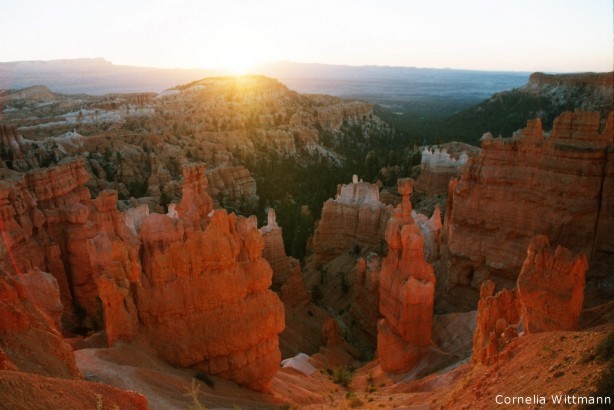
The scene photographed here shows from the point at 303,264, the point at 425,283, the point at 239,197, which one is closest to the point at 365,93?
the point at 239,197

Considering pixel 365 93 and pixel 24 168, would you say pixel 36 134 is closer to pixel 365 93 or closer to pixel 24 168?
pixel 24 168

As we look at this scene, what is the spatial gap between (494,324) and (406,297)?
4.10m

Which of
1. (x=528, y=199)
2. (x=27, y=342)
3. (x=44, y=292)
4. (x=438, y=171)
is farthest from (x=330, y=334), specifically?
(x=438, y=171)

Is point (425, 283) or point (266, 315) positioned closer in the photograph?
point (266, 315)

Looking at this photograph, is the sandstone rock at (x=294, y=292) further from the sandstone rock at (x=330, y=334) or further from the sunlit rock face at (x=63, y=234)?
the sunlit rock face at (x=63, y=234)

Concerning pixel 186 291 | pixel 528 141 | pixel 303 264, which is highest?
pixel 528 141

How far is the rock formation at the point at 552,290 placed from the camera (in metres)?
9.50

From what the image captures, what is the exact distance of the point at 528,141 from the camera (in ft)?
55.9

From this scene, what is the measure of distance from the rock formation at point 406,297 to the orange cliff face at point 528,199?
4178 millimetres

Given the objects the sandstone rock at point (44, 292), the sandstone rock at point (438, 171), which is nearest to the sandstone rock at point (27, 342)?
the sandstone rock at point (44, 292)

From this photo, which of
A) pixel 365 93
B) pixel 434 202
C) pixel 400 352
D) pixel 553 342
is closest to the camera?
pixel 553 342

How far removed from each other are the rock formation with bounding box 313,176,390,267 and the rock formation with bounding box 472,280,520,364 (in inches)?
569

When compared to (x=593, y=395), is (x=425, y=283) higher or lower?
lower

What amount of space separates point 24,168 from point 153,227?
2058 cm
